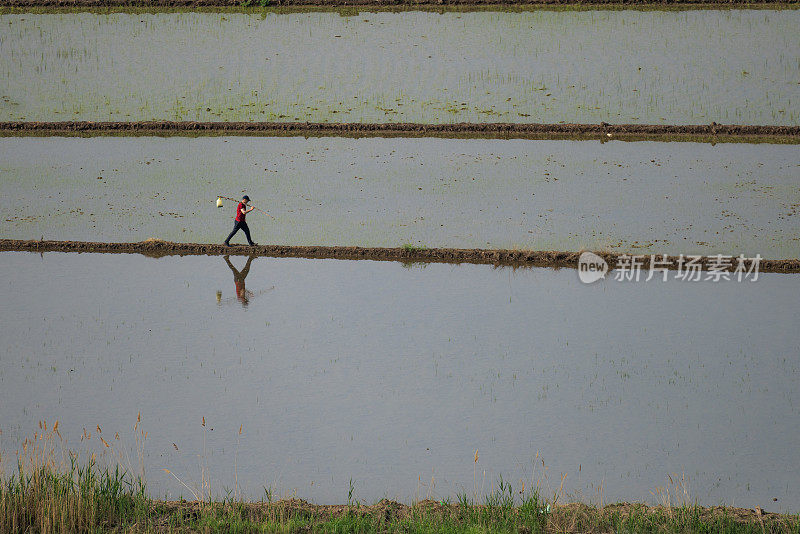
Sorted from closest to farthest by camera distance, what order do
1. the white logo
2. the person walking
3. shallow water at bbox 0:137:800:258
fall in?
1. the white logo
2. the person walking
3. shallow water at bbox 0:137:800:258

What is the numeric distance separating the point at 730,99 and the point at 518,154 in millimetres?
2966

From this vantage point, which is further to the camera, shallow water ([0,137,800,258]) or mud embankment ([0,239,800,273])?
shallow water ([0,137,800,258])

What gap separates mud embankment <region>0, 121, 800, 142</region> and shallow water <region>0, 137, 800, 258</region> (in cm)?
16

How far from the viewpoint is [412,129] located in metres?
10.4

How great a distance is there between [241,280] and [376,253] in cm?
128

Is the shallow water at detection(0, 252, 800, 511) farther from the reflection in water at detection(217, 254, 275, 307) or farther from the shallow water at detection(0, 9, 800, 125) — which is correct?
the shallow water at detection(0, 9, 800, 125)

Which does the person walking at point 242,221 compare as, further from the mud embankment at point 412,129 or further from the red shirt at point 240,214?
the mud embankment at point 412,129

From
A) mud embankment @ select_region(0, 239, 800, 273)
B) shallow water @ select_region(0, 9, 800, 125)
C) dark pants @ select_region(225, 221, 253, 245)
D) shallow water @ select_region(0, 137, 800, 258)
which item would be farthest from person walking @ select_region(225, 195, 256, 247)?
shallow water @ select_region(0, 9, 800, 125)

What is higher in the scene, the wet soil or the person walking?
the wet soil

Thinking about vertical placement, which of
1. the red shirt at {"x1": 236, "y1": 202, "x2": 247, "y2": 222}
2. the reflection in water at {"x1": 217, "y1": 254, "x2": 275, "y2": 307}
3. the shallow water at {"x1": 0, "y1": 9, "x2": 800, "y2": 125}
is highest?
the shallow water at {"x1": 0, "y1": 9, "x2": 800, "y2": 125}

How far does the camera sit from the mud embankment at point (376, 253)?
7602 mm

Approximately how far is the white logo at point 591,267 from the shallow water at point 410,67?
3.08 meters

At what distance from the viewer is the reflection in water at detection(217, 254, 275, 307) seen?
729cm

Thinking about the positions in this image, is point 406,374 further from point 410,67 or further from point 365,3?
point 365,3
